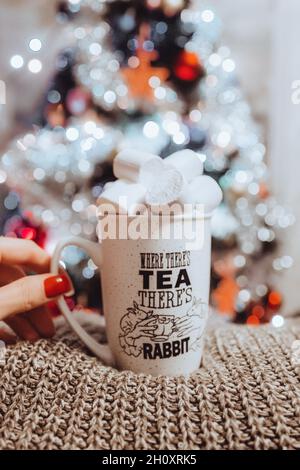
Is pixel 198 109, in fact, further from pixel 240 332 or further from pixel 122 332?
pixel 122 332

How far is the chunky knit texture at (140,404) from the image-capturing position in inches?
16.4

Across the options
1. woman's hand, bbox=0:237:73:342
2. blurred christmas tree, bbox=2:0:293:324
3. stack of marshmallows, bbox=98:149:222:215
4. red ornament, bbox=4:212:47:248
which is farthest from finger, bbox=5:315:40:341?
red ornament, bbox=4:212:47:248

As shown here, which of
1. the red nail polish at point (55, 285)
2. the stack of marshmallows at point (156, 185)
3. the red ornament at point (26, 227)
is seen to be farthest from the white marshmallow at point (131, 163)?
the red ornament at point (26, 227)

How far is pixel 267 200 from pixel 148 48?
58 cm

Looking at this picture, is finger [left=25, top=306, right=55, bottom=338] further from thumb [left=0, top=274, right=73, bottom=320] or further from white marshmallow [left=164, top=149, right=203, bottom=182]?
white marshmallow [left=164, top=149, right=203, bottom=182]

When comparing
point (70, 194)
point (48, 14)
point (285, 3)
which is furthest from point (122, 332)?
point (48, 14)

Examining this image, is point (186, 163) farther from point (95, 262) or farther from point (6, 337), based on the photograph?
point (6, 337)

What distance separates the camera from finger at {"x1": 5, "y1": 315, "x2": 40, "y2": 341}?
0.55 metres

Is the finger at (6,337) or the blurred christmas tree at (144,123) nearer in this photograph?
the finger at (6,337)

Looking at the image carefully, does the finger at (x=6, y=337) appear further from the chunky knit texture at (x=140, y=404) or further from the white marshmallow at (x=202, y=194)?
the white marshmallow at (x=202, y=194)

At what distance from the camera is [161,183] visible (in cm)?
48

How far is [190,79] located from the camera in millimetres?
1310

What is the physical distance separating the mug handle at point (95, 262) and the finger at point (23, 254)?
34 mm
